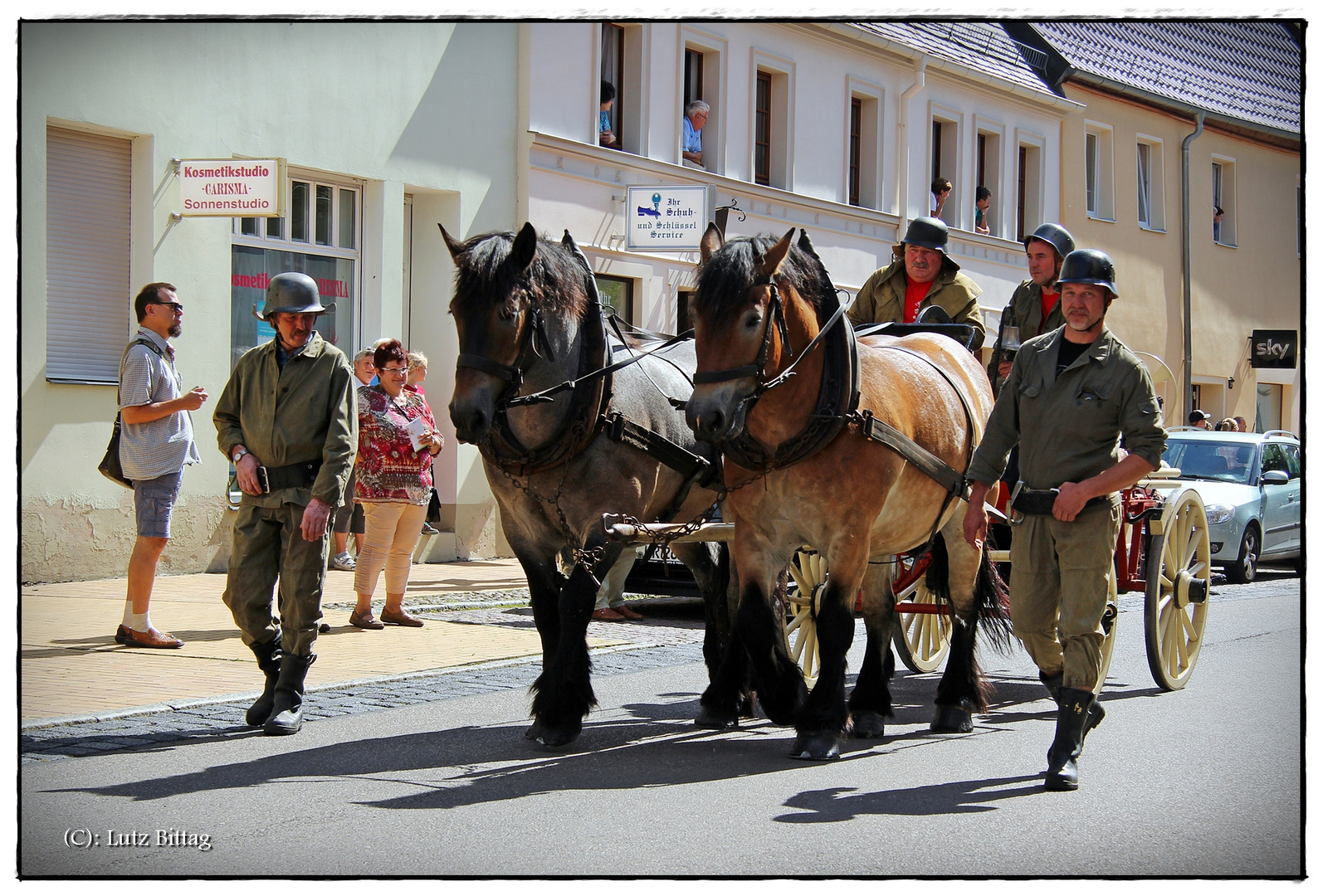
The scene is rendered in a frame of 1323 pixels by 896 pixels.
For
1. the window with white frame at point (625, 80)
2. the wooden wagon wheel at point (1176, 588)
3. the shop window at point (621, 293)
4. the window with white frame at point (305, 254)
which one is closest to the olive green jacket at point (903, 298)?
the wooden wagon wheel at point (1176, 588)

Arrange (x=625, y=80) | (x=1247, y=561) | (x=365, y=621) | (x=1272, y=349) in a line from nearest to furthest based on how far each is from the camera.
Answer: (x=365, y=621)
(x=1247, y=561)
(x=625, y=80)
(x=1272, y=349)

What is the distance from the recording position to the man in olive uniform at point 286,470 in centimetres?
635

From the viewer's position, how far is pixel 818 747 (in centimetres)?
586

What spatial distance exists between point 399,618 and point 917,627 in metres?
3.86

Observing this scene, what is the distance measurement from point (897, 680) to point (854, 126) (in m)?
14.3

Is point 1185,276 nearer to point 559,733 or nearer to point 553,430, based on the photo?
point 553,430

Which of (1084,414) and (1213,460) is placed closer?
(1084,414)

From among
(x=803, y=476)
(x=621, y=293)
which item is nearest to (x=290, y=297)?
(x=803, y=476)

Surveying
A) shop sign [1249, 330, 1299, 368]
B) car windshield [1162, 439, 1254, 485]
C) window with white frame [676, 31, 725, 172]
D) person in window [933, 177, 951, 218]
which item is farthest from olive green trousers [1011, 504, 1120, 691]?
shop sign [1249, 330, 1299, 368]

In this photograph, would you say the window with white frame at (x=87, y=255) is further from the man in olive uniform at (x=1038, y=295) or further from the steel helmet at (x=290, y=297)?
the man in olive uniform at (x=1038, y=295)

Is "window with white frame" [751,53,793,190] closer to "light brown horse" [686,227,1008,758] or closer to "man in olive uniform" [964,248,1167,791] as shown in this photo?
"light brown horse" [686,227,1008,758]

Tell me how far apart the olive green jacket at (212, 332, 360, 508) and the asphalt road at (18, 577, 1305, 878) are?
1187 millimetres

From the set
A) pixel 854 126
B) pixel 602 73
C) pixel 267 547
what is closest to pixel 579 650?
pixel 267 547

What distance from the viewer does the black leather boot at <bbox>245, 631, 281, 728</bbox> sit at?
254 inches
